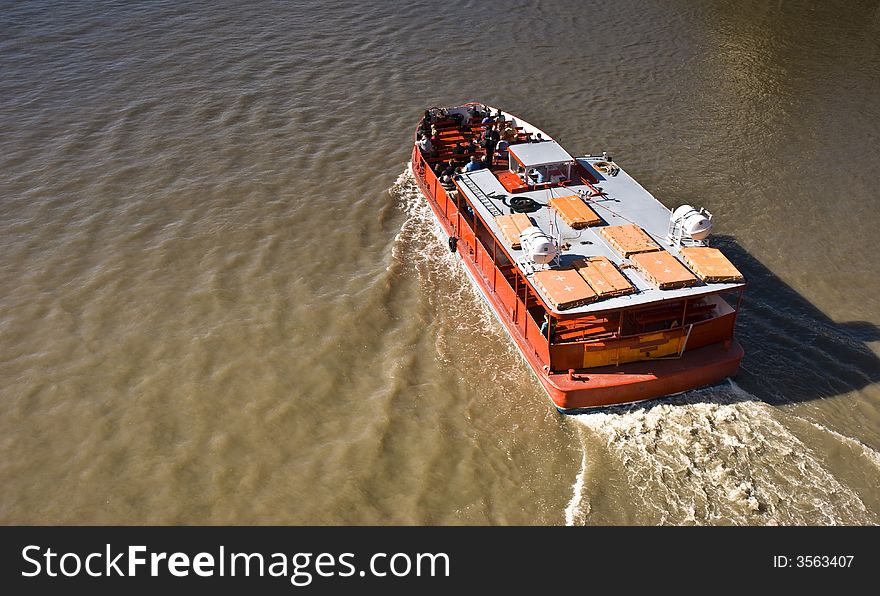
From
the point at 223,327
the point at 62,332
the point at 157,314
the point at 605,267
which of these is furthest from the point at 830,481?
the point at 62,332

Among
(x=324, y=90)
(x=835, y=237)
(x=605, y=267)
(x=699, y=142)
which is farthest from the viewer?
(x=324, y=90)

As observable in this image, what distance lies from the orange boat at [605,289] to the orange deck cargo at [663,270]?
24 mm

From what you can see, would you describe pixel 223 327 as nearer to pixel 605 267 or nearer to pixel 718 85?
pixel 605 267

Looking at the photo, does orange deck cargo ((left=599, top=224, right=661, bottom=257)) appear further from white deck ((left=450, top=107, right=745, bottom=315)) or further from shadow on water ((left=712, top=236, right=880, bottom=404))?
shadow on water ((left=712, top=236, right=880, bottom=404))

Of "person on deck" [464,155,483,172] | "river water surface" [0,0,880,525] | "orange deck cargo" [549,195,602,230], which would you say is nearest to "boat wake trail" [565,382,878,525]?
"river water surface" [0,0,880,525]

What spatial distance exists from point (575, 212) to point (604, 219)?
2.67 ft

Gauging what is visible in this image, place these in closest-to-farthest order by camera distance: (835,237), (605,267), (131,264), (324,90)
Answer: (605,267)
(131,264)
(835,237)
(324,90)

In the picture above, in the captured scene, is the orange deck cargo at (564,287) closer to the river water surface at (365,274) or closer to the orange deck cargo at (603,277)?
the orange deck cargo at (603,277)

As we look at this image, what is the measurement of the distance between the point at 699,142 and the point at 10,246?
85.1 ft

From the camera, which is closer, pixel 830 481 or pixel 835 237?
pixel 830 481

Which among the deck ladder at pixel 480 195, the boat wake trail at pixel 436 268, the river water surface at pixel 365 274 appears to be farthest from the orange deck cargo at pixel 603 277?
the boat wake trail at pixel 436 268

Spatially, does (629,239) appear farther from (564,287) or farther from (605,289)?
(564,287)

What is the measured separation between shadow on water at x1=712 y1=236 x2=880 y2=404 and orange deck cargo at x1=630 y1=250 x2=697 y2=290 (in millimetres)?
3557

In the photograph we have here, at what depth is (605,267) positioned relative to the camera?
16.0 meters
